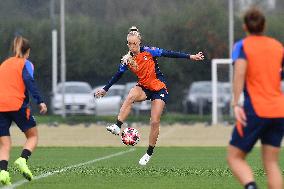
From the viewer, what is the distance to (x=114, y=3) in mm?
71625

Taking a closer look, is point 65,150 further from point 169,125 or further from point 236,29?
point 236,29

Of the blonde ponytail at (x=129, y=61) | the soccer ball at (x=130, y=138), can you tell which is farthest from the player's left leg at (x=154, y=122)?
the blonde ponytail at (x=129, y=61)

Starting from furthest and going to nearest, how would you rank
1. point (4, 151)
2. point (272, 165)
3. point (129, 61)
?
point (129, 61)
point (4, 151)
point (272, 165)

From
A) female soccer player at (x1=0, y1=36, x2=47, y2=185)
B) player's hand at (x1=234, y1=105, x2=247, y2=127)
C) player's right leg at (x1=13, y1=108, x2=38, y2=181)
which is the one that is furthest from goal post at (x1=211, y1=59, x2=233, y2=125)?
player's hand at (x1=234, y1=105, x2=247, y2=127)

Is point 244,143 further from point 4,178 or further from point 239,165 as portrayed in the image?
point 4,178

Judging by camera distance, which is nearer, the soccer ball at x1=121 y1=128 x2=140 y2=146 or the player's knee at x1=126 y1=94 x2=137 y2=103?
the player's knee at x1=126 y1=94 x2=137 y2=103

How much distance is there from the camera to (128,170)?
17562 millimetres

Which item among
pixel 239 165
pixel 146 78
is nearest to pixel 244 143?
pixel 239 165

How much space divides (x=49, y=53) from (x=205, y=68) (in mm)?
8696

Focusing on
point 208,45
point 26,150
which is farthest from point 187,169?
point 208,45

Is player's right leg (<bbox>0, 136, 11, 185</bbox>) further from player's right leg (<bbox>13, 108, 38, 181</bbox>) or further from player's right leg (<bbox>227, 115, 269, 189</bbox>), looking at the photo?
player's right leg (<bbox>227, 115, 269, 189</bbox>)

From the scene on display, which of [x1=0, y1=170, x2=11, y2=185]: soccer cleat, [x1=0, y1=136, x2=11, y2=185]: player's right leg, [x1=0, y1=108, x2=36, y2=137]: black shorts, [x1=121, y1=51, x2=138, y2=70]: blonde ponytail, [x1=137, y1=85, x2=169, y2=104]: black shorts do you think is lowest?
[x1=0, y1=170, x2=11, y2=185]: soccer cleat

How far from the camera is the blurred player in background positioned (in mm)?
10664

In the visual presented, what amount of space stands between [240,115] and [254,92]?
297 mm
